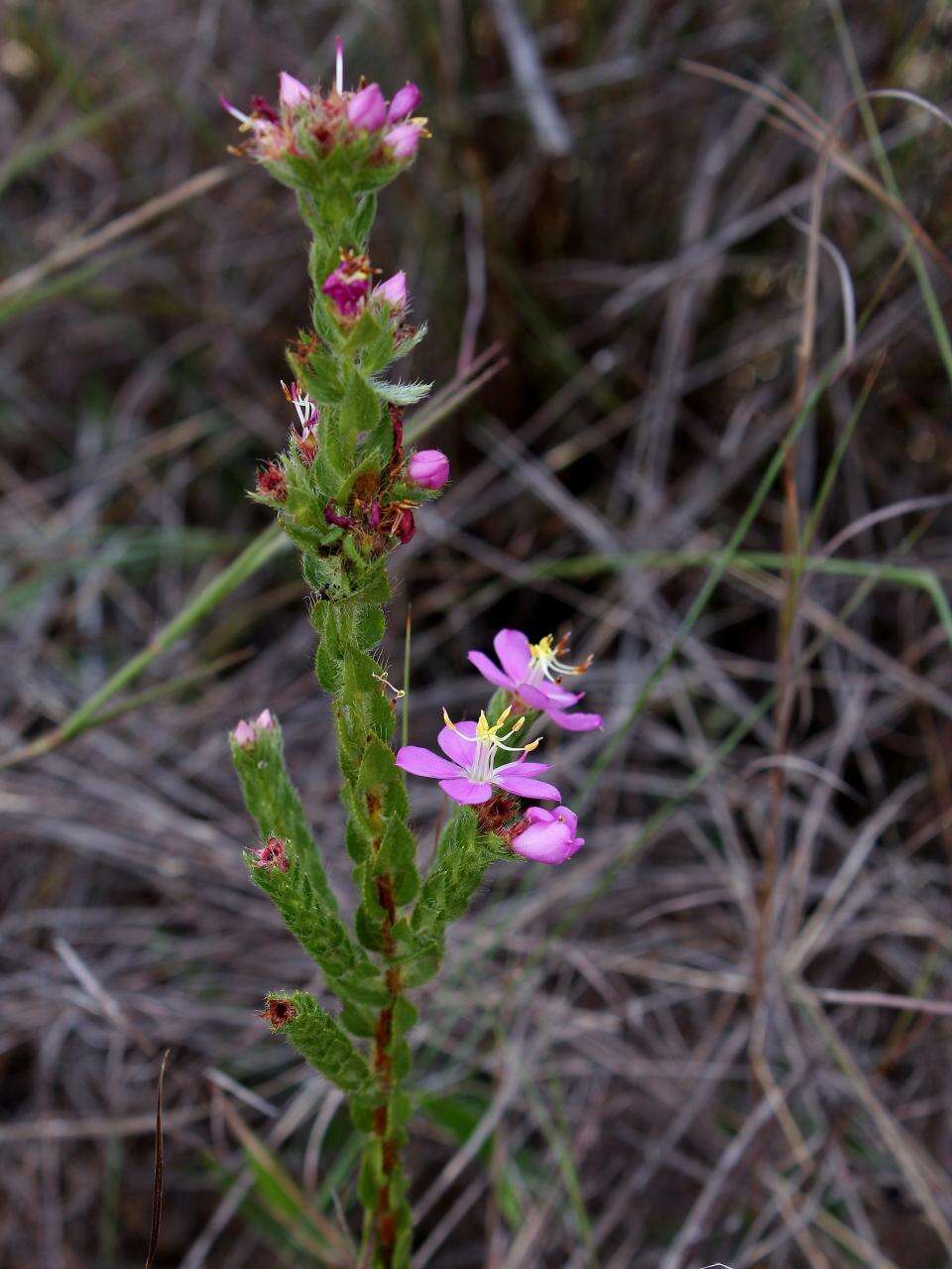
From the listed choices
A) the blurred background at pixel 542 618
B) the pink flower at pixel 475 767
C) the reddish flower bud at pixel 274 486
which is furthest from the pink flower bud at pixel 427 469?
the blurred background at pixel 542 618

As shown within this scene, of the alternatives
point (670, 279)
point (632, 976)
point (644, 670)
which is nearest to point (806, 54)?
point (670, 279)

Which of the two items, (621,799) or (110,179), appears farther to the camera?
(110,179)

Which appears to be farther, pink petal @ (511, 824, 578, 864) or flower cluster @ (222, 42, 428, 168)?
pink petal @ (511, 824, 578, 864)

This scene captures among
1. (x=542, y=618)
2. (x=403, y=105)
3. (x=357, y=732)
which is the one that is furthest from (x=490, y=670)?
(x=542, y=618)

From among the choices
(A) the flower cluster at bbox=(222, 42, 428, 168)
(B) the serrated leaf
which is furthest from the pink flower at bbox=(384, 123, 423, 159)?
(B) the serrated leaf

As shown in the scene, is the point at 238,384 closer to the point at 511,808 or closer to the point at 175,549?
the point at 175,549

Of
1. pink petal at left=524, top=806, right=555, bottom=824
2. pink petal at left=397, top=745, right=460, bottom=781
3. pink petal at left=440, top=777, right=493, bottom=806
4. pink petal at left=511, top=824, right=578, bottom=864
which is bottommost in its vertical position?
pink petal at left=511, top=824, right=578, bottom=864

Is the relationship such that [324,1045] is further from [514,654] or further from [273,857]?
[514,654]

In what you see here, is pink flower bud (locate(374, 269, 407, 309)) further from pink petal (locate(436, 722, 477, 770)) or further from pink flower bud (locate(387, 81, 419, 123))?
pink petal (locate(436, 722, 477, 770))
